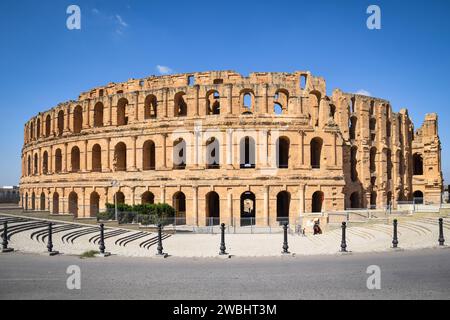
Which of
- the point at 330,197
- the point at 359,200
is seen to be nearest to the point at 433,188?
the point at 359,200

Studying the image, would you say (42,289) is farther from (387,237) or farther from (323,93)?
(323,93)

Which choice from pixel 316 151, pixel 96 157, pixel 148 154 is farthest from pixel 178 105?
pixel 316 151

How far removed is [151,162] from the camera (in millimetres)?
35625

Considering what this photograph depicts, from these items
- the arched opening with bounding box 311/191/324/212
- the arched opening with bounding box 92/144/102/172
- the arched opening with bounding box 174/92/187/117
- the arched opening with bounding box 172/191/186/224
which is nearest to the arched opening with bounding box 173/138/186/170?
the arched opening with bounding box 172/191/186/224

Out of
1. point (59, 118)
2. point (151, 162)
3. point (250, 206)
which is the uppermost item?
point (59, 118)

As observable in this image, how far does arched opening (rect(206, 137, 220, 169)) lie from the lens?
31469 millimetres

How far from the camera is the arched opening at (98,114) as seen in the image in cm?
3603

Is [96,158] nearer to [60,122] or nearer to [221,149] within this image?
[60,122]

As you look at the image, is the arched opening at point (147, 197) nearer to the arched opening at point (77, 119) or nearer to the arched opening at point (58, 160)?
the arched opening at point (77, 119)

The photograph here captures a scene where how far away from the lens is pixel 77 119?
38.2 m

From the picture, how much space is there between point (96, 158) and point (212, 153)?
12.8 meters

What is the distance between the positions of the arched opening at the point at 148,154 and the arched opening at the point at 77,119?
9327mm
